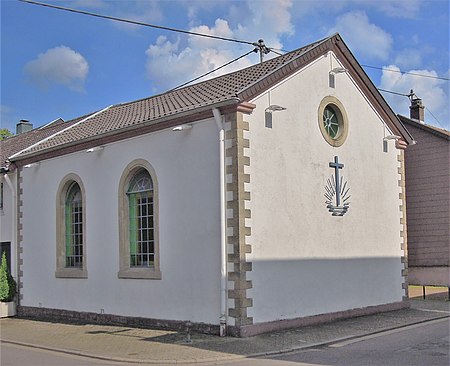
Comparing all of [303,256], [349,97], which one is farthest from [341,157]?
[303,256]

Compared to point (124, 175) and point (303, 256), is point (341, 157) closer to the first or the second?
point (303, 256)

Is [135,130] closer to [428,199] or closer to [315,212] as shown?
[315,212]

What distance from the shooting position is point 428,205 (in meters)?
23.3

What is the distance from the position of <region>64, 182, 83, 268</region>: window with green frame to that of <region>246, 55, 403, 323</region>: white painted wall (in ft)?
20.3

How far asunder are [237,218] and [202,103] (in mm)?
2821

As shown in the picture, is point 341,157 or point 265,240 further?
point 341,157

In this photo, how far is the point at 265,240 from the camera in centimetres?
1354

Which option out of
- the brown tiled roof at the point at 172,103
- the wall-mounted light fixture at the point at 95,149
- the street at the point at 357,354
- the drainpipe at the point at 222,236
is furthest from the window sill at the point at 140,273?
the brown tiled roof at the point at 172,103

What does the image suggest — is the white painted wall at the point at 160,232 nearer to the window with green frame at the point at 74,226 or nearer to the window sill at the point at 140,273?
the window sill at the point at 140,273

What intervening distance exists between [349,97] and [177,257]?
627 cm

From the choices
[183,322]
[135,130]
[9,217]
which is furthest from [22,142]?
A: [183,322]

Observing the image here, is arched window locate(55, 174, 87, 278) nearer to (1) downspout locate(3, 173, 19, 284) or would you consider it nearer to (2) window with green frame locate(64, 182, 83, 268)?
(2) window with green frame locate(64, 182, 83, 268)

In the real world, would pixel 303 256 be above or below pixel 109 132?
below

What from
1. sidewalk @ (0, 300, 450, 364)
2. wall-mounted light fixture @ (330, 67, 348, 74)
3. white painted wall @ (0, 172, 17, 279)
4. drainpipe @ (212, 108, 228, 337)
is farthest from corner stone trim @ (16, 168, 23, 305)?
wall-mounted light fixture @ (330, 67, 348, 74)
